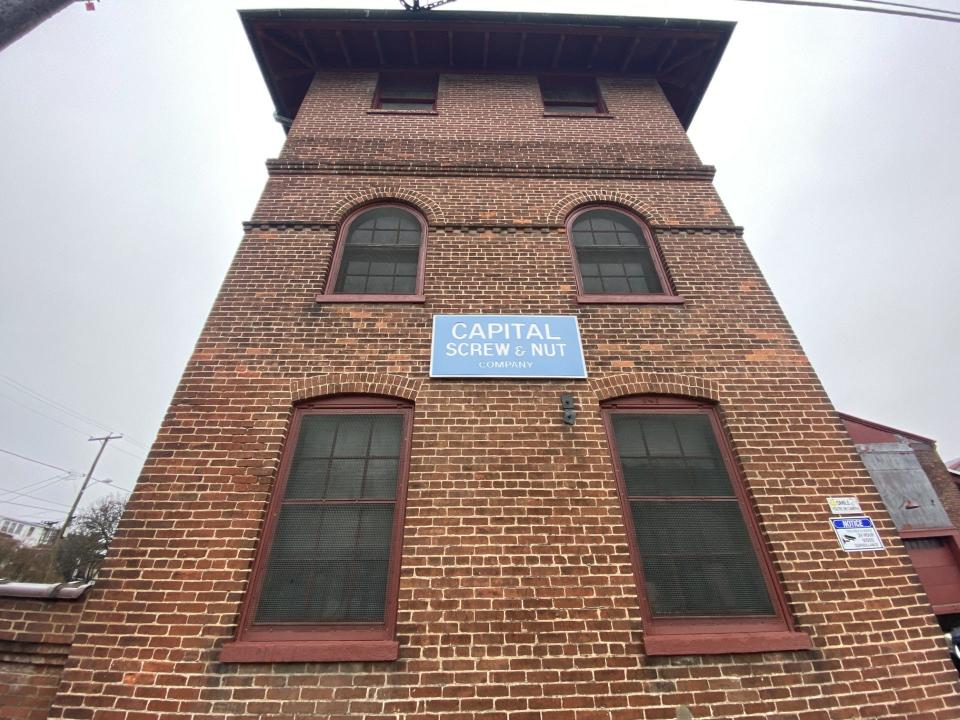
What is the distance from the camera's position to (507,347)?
4602 mm

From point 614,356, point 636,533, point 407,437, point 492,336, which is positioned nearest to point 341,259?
point 492,336

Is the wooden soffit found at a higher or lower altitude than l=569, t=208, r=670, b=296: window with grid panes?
higher

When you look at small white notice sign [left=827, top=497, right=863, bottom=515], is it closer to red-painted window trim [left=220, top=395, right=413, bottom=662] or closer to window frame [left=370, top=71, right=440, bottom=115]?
red-painted window trim [left=220, top=395, right=413, bottom=662]

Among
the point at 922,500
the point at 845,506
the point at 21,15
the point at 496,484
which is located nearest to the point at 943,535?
the point at 922,500

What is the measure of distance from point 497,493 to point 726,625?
2.06 meters

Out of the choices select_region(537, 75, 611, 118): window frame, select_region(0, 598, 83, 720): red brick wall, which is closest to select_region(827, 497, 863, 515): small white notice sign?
select_region(0, 598, 83, 720): red brick wall

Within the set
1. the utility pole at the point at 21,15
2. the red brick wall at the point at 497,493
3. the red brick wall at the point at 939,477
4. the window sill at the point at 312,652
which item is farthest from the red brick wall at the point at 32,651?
the red brick wall at the point at 939,477

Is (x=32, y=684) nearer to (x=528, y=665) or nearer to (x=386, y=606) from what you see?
(x=386, y=606)

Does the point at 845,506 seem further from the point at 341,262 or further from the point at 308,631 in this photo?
the point at 341,262

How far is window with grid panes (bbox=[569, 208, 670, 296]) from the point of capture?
18.0ft

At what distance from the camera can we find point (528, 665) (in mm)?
3131

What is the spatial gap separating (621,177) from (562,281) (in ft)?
7.61

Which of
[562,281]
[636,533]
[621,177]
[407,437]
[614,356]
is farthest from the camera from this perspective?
[621,177]

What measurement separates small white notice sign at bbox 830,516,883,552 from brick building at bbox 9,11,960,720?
10cm
